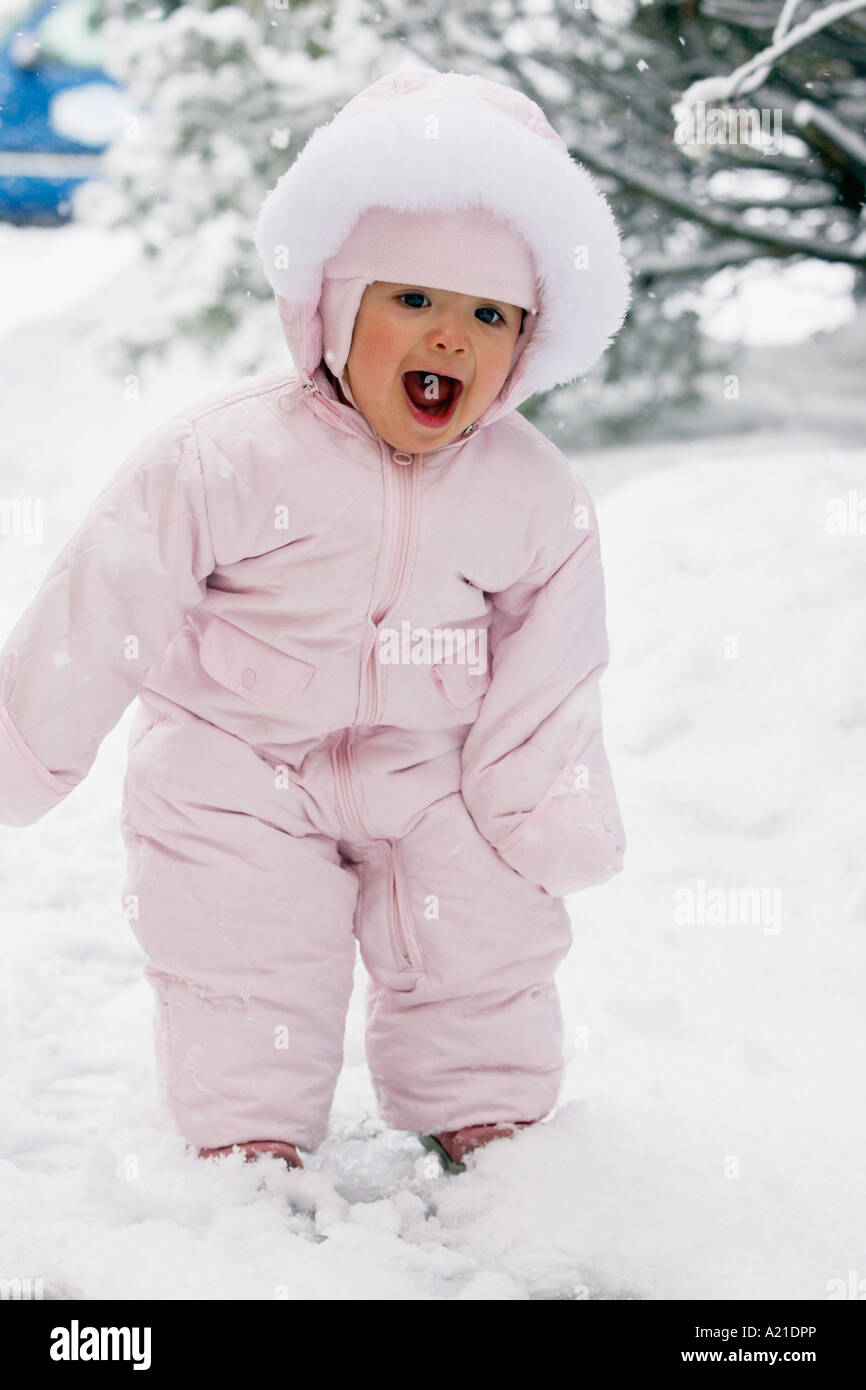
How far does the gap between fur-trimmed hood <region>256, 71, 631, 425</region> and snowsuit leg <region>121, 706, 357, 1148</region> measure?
1.15ft

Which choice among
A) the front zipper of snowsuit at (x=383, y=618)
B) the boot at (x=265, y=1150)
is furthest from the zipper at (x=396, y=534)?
the boot at (x=265, y=1150)

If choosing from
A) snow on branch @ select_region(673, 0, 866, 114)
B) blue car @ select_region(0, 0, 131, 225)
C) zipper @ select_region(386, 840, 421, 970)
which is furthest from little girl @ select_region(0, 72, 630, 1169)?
blue car @ select_region(0, 0, 131, 225)

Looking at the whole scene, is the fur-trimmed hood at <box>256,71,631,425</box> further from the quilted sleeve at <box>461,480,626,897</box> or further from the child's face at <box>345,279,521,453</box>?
the quilted sleeve at <box>461,480,626,897</box>

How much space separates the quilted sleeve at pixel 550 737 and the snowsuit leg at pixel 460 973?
0.11 feet

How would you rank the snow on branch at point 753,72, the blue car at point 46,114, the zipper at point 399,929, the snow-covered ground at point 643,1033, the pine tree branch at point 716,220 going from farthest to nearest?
the blue car at point 46,114 → the pine tree branch at point 716,220 → the snow on branch at point 753,72 → the zipper at point 399,929 → the snow-covered ground at point 643,1033

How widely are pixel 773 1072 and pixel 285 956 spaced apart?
52cm

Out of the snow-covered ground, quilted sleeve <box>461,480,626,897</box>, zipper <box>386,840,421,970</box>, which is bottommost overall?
the snow-covered ground

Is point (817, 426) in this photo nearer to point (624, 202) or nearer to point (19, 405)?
point (624, 202)

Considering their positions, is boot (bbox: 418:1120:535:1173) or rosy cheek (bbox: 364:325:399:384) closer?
rosy cheek (bbox: 364:325:399:384)

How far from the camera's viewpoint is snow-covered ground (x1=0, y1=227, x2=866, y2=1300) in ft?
3.21

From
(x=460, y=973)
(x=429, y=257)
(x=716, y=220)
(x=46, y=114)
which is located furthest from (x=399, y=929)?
(x=46, y=114)

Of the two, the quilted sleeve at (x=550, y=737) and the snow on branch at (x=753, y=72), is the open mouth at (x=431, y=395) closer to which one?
the quilted sleeve at (x=550, y=737)

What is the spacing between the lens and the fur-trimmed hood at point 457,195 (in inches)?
39.1

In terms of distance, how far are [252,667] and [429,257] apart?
0.35 m
